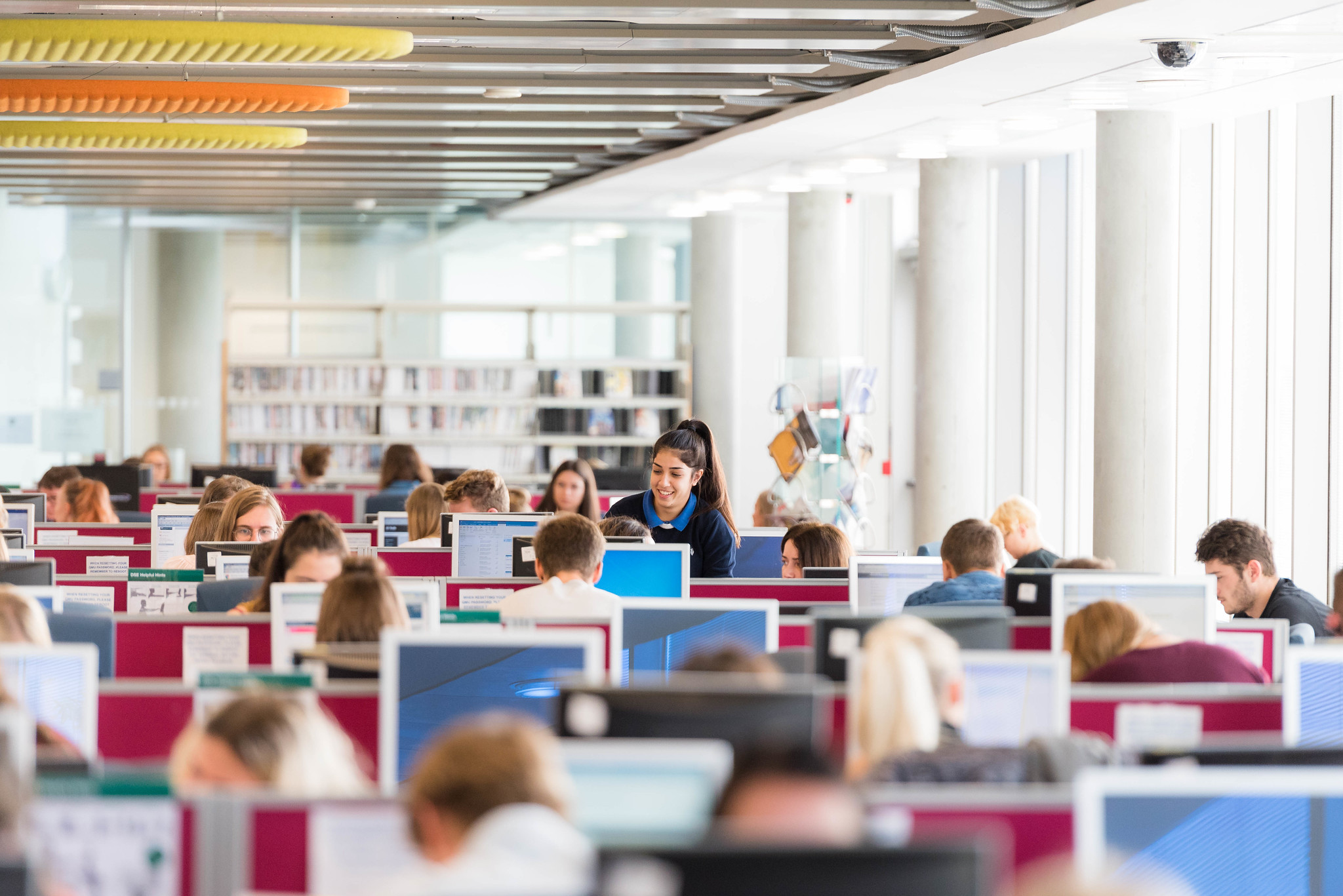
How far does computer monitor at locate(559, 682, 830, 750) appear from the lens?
243 centimetres

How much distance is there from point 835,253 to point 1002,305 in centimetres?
129

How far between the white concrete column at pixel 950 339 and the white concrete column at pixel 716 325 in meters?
4.23

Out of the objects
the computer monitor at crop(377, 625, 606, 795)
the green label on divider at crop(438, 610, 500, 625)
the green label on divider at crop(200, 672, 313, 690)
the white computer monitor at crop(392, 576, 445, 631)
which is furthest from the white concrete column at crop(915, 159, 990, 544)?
the green label on divider at crop(200, 672, 313, 690)

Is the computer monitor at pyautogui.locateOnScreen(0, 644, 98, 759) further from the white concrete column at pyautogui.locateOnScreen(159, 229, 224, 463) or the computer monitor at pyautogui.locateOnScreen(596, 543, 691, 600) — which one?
the white concrete column at pyautogui.locateOnScreen(159, 229, 224, 463)

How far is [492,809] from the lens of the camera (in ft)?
5.74

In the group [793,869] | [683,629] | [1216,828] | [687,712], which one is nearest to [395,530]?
[683,629]

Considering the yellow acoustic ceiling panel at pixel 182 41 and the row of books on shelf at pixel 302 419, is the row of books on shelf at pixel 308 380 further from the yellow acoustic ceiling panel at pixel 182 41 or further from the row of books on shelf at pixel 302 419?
the yellow acoustic ceiling panel at pixel 182 41

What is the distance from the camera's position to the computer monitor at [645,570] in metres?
5.08

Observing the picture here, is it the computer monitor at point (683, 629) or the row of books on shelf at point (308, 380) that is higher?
the row of books on shelf at point (308, 380)

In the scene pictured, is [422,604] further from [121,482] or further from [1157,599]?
[121,482]

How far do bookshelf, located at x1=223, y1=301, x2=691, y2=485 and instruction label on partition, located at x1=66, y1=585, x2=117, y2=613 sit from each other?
31.9 feet

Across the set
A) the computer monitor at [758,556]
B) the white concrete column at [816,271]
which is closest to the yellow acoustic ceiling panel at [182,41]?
the computer monitor at [758,556]

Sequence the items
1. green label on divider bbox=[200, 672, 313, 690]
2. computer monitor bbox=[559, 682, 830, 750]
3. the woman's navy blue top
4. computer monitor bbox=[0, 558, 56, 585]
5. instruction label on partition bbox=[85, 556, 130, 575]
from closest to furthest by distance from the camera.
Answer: computer monitor bbox=[559, 682, 830, 750]
green label on divider bbox=[200, 672, 313, 690]
computer monitor bbox=[0, 558, 56, 585]
the woman's navy blue top
instruction label on partition bbox=[85, 556, 130, 575]

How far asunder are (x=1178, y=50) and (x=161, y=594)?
447cm
